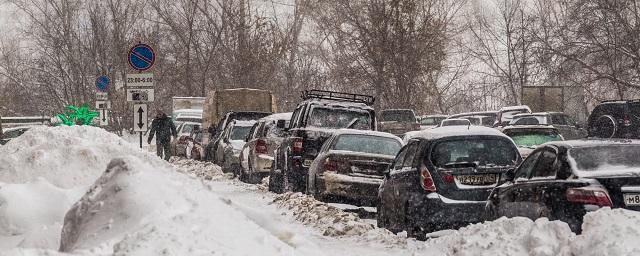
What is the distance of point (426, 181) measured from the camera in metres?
10.6

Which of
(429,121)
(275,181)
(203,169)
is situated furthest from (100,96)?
(429,121)

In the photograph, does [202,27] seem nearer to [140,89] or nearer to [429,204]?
[140,89]

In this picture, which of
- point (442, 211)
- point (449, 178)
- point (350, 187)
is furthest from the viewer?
point (350, 187)

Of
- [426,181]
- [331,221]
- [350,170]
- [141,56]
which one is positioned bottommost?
[331,221]

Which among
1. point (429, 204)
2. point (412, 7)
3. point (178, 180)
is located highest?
point (412, 7)

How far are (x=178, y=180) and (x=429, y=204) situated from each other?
515 cm

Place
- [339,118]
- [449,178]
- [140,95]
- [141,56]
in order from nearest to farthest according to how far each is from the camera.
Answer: [449,178]
[339,118]
[141,56]
[140,95]

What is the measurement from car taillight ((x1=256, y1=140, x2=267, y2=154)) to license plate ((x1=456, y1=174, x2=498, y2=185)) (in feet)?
31.5

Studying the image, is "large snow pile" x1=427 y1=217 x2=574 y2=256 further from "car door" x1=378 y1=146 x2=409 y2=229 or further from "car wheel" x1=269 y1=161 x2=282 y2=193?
"car wheel" x1=269 y1=161 x2=282 y2=193

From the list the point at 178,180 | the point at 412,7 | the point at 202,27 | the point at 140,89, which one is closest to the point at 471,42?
the point at 202,27

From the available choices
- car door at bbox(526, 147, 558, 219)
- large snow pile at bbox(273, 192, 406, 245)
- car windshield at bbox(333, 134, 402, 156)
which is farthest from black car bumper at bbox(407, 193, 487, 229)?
car windshield at bbox(333, 134, 402, 156)

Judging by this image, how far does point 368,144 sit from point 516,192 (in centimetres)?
534

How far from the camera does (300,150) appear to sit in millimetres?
16203

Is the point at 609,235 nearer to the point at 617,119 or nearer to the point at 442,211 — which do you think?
the point at 442,211
